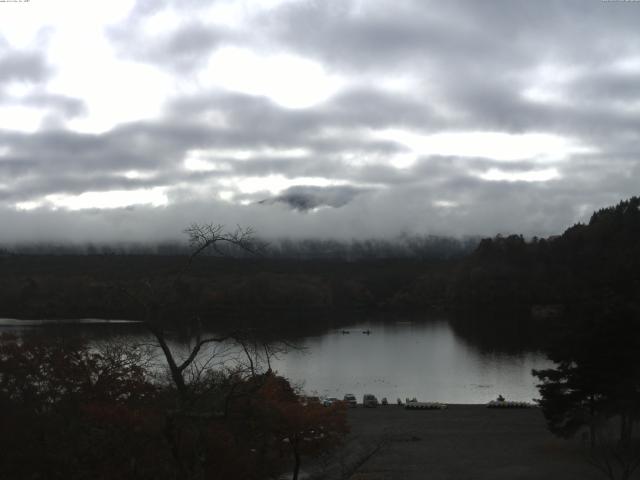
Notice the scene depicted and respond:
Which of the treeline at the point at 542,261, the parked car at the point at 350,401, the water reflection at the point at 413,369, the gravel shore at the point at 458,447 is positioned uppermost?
the treeline at the point at 542,261

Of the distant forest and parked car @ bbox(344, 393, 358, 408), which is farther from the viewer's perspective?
the distant forest

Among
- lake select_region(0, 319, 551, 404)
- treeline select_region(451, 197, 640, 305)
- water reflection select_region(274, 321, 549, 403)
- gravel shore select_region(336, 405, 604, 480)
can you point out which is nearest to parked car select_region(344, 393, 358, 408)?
gravel shore select_region(336, 405, 604, 480)

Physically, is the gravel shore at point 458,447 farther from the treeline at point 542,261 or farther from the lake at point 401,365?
the treeline at point 542,261

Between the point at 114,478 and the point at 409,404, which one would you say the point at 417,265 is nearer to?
the point at 409,404

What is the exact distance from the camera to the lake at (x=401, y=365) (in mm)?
28703

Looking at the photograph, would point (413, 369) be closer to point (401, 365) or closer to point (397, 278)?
point (401, 365)

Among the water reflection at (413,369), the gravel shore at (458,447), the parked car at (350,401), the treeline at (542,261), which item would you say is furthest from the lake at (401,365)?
the treeline at (542,261)

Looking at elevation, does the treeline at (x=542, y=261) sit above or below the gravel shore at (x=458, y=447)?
above

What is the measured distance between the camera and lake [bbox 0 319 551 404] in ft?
94.2

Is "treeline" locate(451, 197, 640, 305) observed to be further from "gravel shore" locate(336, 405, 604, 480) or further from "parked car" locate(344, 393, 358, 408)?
"gravel shore" locate(336, 405, 604, 480)

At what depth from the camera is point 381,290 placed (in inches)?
3452

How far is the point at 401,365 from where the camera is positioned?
122 ft

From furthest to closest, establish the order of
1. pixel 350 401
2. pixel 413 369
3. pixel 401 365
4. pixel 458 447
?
pixel 401 365 < pixel 413 369 < pixel 350 401 < pixel 458 447

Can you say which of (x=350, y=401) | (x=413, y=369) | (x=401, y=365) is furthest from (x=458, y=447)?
(x=401, y=365)
